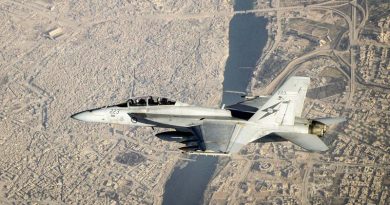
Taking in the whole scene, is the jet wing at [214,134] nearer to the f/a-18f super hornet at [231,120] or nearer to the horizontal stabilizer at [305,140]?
the f/a-18f super hornet at [231,120]

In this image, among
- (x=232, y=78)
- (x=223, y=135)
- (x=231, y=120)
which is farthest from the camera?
(x=232, y=78)

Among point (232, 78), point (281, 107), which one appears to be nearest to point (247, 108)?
point (281, 107)

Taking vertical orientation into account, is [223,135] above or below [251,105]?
below

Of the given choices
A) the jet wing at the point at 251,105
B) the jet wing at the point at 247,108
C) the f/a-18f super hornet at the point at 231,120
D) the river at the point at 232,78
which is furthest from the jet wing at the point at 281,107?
the river at the point at 232,78

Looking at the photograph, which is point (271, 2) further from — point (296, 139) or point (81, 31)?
point (296, 139)

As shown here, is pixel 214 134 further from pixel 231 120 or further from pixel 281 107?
pixel 281 107

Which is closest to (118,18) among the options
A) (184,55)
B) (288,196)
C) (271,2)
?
(184,55)

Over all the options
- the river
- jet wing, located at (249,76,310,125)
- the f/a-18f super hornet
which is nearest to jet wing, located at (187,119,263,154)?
the f/a-18f super hornet

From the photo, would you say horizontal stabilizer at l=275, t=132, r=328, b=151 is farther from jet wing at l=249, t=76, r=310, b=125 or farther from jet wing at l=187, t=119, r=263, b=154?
jet wing at l=187, t=119, r=263, b=154
